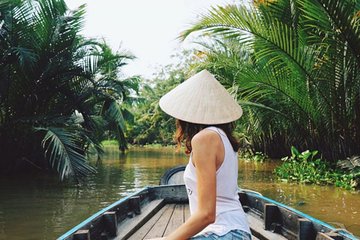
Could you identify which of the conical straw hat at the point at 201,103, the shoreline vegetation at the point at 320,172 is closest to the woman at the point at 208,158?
the conical straw hat at the point at 201,103

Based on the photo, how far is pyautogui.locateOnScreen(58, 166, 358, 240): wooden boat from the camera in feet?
10.2

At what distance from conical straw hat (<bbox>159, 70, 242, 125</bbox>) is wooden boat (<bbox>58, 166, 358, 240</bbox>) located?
1294mm

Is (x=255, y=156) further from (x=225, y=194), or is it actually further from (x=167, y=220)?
(x=225, y=194)

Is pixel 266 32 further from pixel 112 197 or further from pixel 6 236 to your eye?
pixel 6 236

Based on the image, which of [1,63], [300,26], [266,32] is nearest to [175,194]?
[266,32]

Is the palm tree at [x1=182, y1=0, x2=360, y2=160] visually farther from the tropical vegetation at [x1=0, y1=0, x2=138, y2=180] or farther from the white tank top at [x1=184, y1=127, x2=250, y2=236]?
the white tank top at [x1=184, y1=127, x2=250, y2=236]

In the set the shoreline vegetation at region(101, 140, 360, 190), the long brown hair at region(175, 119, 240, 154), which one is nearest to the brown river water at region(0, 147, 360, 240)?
the shoreline vegetation at region(101, 140, 360, 190)

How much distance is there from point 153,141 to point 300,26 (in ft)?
116

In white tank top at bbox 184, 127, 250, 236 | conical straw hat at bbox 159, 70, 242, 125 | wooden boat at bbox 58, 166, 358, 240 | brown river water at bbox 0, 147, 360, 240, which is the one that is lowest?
brown river water at bbox 0, 147, 360, 240

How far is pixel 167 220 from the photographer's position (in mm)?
4293

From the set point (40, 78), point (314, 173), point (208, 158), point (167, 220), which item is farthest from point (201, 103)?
point (40, 78)

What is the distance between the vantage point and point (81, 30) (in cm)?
1171

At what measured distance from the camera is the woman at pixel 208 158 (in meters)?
1.57

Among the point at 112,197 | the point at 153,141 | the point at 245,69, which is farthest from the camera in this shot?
the point at 153,141
